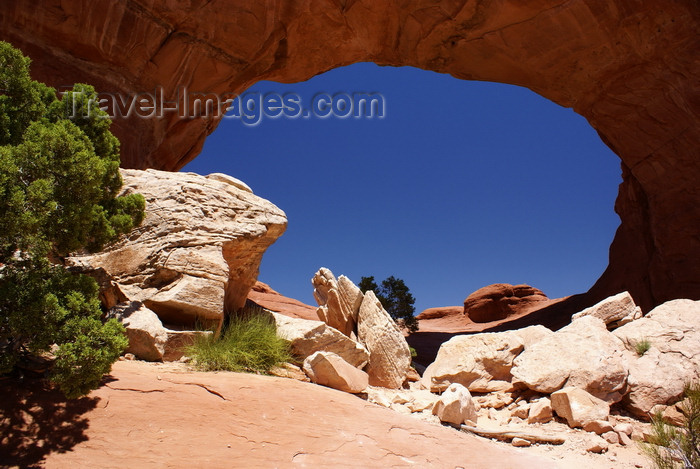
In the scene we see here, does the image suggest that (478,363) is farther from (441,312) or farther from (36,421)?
(441,312)

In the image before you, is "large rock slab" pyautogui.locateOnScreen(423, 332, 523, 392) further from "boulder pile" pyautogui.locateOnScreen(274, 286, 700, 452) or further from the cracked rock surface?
the cracked rock surface

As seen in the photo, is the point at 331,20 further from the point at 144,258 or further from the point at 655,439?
the point at 655,439

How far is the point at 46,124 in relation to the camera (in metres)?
5.25

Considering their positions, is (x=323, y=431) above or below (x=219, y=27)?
below

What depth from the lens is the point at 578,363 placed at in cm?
770

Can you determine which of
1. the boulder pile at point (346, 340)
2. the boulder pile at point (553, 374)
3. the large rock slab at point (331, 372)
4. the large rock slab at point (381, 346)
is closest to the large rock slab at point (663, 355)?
the boulder pile at point (553, 374)

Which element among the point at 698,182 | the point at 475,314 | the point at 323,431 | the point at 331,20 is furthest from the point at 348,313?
the point at 475,314

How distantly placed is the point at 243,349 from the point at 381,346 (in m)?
3.65

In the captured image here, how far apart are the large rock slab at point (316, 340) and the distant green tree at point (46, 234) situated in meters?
3.80

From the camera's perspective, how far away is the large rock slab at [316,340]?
327 inches

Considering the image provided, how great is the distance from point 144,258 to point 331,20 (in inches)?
542

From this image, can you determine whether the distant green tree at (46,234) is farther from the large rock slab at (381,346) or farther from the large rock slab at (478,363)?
the large rock slab at (478,363)

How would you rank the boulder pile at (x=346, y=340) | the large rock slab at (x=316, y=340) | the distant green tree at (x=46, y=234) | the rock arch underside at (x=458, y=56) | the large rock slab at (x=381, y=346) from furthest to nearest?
1. the rock arch underside at (x=458, y=56)
2. the large rock slab at (x=381, y=346)
3. the large rock slab at (x=316, y=340)
4. the boulder pile at (x=346, y=340)
5. the distant green tree at (x=46, y=234)

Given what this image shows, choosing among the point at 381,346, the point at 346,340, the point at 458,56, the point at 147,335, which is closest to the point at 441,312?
the point at 458,56
